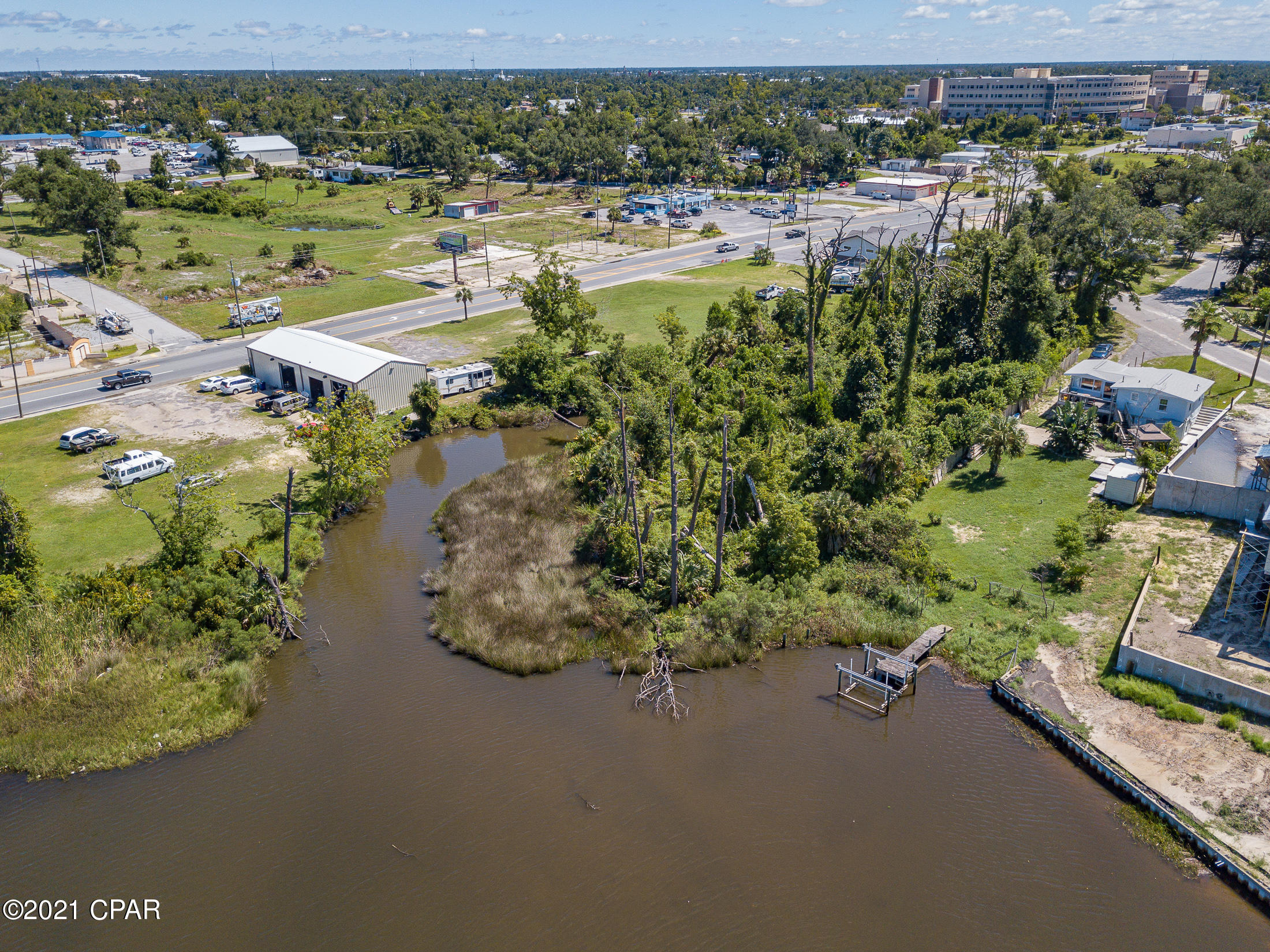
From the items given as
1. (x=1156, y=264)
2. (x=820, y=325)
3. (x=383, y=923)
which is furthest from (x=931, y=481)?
(x=1156, y=264)

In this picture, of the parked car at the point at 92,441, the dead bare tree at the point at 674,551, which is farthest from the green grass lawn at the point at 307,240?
the dead bare tree at the point at 674,551

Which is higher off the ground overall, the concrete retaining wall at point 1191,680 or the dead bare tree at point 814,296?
the dead bare tree at point 814,296

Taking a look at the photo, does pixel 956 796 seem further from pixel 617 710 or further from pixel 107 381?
pixel 107 381

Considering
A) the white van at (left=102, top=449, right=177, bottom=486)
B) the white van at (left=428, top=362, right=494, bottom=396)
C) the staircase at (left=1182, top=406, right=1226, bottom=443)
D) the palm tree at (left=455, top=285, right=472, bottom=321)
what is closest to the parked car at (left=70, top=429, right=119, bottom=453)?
the white van at (left=102, top=449, right=177, bottom=486)

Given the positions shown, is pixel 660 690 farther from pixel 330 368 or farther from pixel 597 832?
pixel 330 368

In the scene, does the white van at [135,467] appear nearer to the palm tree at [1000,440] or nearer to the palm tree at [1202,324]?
the palm tree at [1000,440]

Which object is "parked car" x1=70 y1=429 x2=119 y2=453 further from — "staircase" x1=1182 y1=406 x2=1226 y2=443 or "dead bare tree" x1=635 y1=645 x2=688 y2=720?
"staircase" x1=1182 y1=406 x2=1226 y2=443
